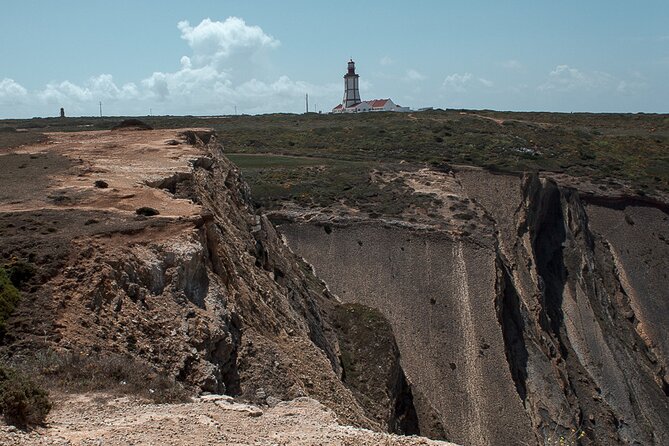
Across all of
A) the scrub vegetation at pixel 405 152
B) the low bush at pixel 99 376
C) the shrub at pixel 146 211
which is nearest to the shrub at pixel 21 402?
the low bush at pixel 99 376

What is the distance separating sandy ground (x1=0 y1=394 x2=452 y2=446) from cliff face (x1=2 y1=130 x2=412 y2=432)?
1.81 meters

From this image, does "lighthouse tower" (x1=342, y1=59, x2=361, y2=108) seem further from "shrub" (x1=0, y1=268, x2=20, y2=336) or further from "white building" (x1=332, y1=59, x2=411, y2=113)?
"shrub" (x1=0, y1=268, x2=20, y2=336)

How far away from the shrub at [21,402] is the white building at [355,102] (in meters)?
106

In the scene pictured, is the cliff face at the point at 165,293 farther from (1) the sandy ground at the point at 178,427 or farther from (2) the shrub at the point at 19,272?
(1) the sandy ground at the point at 178,427

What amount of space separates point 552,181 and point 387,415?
34.2 meters

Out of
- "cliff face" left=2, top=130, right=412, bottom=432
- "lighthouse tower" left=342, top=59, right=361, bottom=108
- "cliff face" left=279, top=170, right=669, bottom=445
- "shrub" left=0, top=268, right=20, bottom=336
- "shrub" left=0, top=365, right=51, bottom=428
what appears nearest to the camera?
"shrub" left=0, top=365, right=51, bottom=428

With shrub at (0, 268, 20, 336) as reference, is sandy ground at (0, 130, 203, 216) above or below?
above

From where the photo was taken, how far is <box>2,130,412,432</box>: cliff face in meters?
13.3

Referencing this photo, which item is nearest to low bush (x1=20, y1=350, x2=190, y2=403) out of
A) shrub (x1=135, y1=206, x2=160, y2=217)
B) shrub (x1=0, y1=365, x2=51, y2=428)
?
shrub (x1=0, y1=365, x2=51, y2=428)

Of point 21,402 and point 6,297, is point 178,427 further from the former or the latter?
point 6,297

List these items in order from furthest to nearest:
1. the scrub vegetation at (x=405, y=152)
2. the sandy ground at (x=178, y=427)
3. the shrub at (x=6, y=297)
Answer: the scrub vegetation at (x=405, y=152) → the shrub at (x=6, y=297) → the sandy ground at (x=178, y=427)

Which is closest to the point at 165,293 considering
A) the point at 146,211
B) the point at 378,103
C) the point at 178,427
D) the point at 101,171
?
the point at 146,211

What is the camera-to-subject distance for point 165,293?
49.0ft

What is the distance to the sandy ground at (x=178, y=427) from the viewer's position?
31.5 ft
